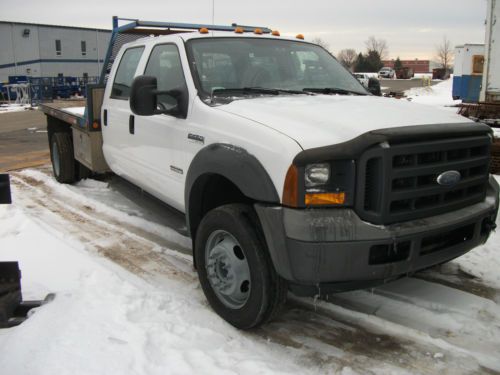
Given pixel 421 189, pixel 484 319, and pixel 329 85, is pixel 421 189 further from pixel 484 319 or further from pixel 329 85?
pixel 329 85

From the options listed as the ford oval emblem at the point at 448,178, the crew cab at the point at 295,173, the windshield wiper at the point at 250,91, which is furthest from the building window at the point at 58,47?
the ford oval emblem at the point at 448,178

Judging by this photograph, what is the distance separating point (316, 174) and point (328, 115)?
1.81 ft

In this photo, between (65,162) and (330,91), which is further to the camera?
(65,162)

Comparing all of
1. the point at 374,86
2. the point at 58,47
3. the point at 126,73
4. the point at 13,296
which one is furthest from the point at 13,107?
the point at 13,296

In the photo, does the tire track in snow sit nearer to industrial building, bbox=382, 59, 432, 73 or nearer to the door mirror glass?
the door mirror glass

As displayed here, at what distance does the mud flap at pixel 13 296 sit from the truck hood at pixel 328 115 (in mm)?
1836

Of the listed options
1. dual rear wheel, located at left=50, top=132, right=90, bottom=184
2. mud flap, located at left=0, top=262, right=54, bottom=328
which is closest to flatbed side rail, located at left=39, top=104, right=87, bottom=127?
dual rear wheel, located at left=50, top=132, right=90, bottom=184

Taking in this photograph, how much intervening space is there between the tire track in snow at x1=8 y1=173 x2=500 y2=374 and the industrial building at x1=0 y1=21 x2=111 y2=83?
33008 millimetres

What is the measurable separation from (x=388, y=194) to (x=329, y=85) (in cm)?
182

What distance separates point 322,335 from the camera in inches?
131

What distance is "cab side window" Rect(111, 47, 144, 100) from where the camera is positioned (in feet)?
16.6

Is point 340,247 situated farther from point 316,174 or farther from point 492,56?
point 492,56

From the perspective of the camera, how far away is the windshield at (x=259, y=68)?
396cm

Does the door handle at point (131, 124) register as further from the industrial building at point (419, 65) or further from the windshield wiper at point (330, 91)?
the industrial building at point (419, 65)
